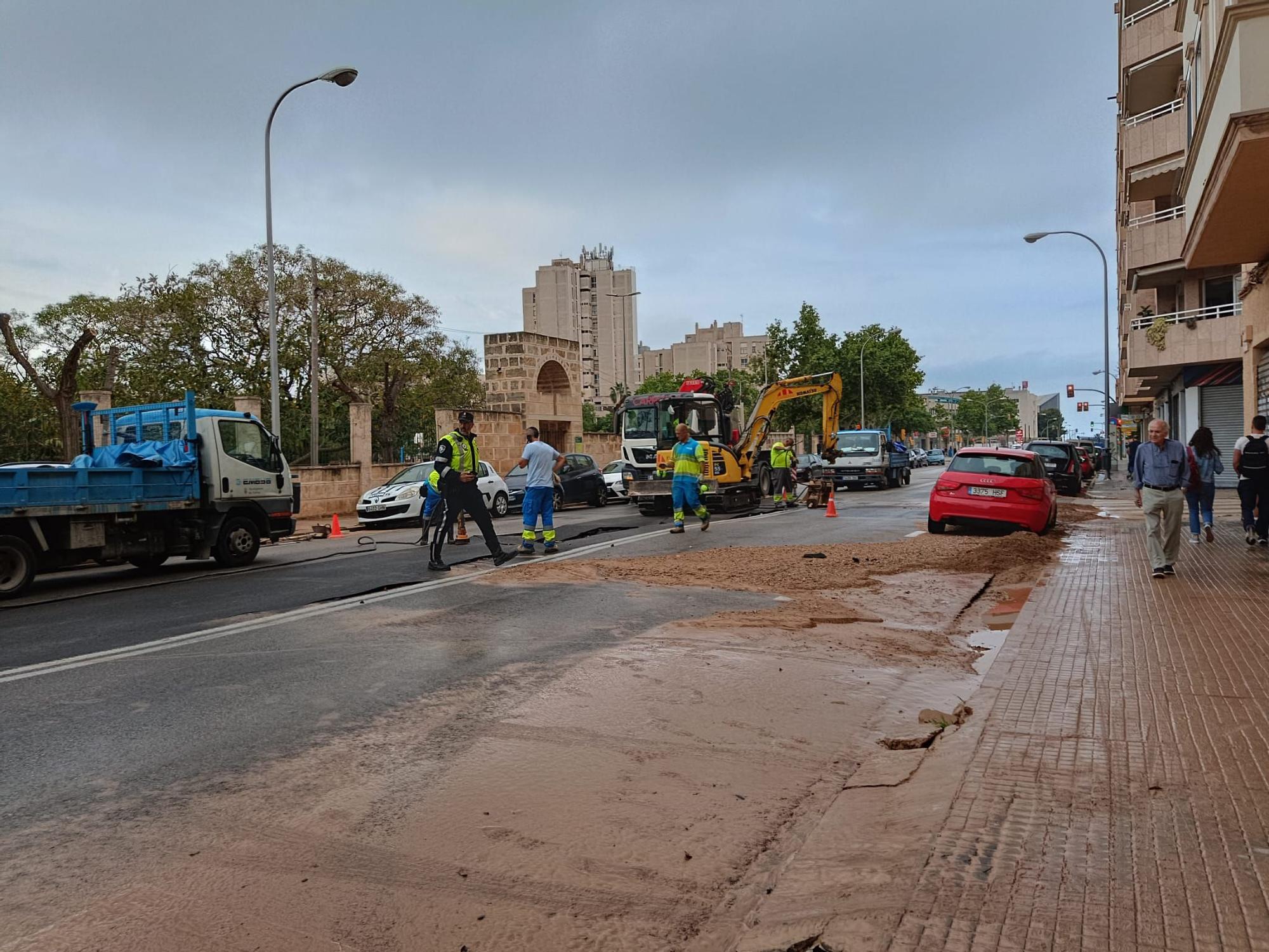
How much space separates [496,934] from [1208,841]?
2.48m

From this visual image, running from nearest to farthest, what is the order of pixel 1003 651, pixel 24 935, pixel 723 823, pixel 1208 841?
pixel 24 935 → pixel 1208 841 → pixel 723 823 → pixel 1003 651

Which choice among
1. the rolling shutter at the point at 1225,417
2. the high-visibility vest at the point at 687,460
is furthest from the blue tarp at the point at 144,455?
the rolling shutter at the point at 1225,417

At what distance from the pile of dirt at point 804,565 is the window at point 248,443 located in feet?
15.7

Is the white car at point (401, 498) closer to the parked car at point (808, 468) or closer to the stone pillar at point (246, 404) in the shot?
the stone pillar at point (246, 404)

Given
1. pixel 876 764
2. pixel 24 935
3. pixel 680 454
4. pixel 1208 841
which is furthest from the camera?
pixel 680 454

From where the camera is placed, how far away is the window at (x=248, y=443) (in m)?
13.1

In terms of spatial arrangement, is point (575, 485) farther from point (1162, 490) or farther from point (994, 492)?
→ point (1162, 490)

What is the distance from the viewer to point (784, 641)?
23.5 feet

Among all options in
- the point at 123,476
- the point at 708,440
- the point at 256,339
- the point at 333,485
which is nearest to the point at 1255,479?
the point at 708,440

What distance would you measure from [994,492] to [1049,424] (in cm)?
15898

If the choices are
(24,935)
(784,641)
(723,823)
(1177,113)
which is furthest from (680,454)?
(1177,113)

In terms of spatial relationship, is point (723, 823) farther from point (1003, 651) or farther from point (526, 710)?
point (1003, 651)

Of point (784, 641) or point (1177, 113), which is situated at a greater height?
point (1177, 113)

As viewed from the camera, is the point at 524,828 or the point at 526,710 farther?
the point at 526,710
